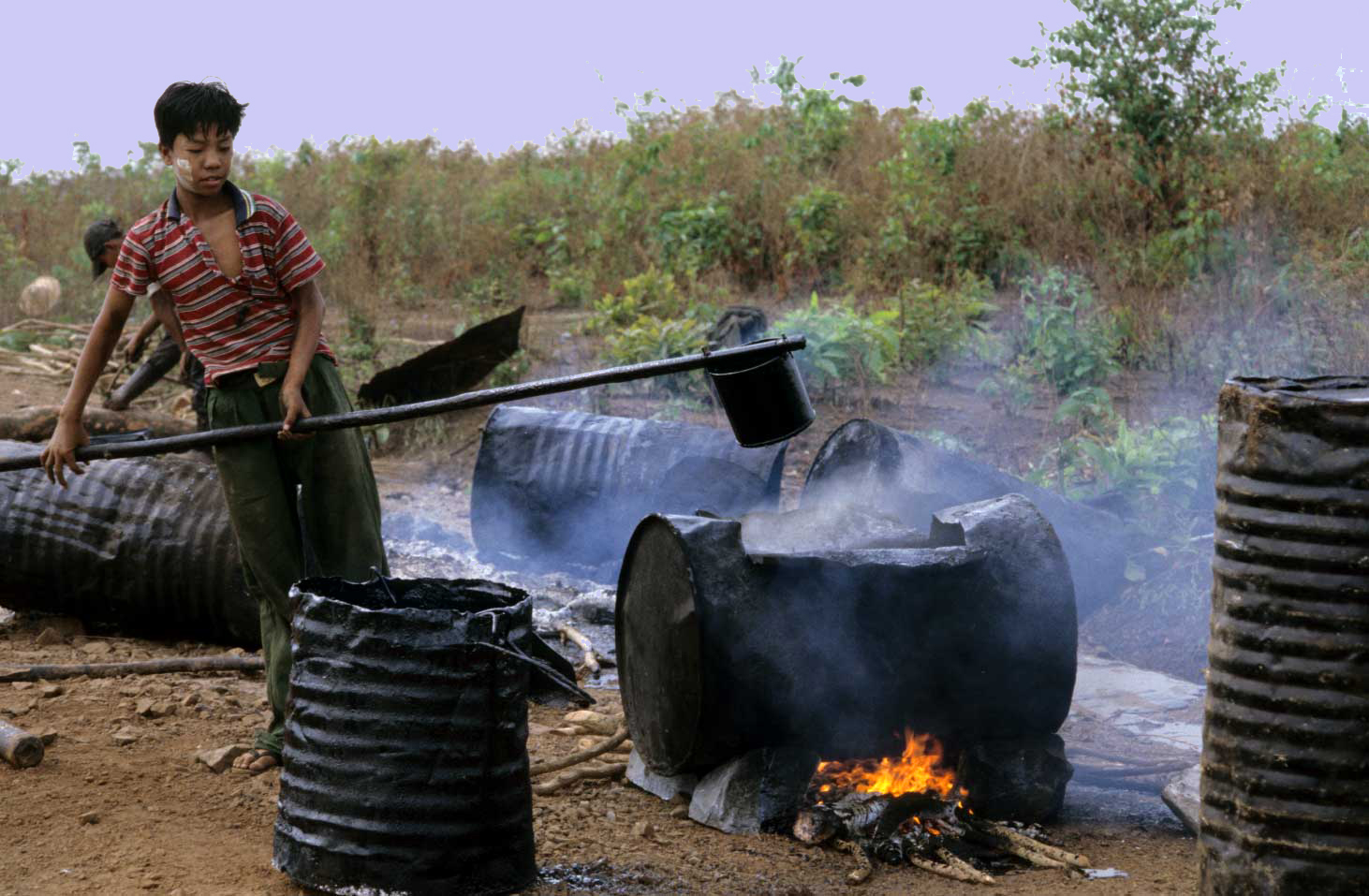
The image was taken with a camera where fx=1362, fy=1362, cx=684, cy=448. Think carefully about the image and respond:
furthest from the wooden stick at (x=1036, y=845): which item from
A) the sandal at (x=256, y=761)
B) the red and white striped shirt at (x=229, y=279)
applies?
the red and white striped shirt at (x=229, y=279)

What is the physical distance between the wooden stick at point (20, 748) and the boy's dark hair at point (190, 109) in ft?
5.85

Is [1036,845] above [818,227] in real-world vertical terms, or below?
below

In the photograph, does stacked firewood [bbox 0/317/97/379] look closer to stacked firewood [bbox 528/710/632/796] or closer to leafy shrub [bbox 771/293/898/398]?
leafy shrub [bbox 771/293/898/398]

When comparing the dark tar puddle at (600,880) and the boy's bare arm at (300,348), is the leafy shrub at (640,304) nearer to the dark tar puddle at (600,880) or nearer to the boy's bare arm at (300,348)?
the boy's bare arm at (300,348)

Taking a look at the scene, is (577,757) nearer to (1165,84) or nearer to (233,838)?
(233,838)

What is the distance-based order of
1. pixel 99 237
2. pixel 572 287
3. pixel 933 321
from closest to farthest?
pixel 99 237
pixel 933 321
pixel 572 287

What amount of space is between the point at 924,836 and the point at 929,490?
5.80 feet

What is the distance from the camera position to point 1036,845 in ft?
11.8

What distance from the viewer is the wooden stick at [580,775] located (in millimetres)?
4012

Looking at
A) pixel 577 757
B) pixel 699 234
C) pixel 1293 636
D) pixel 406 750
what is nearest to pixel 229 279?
pixel 406 750

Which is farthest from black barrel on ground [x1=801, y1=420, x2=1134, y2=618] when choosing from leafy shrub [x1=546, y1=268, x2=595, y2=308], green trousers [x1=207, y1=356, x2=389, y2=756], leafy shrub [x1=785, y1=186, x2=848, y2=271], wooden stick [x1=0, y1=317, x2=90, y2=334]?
wooden stick [x1=0, y1=317, x2=90, y2=334]

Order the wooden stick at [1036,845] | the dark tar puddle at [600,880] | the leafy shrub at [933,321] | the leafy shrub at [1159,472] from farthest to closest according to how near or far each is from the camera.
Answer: the leafy shrub at [933,321], the leafy shrub at [1159,472], the wooden stick at [1036,845], the dark tar puddle at [600,880]

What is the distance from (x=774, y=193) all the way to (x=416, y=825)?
1110 cm

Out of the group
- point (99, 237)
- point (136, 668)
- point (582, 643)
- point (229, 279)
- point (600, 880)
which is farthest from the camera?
Result: point (99, 237)
